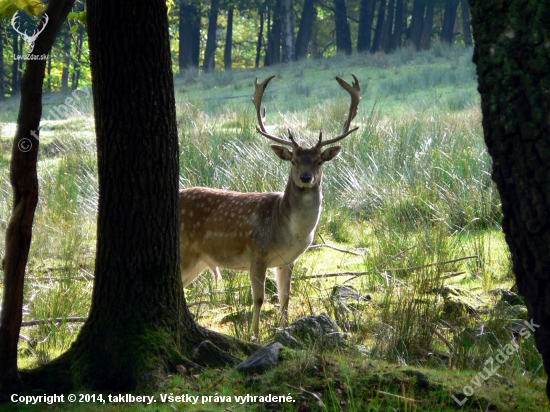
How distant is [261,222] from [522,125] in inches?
162

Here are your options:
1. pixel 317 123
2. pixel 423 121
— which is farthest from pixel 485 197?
pixel 317 123

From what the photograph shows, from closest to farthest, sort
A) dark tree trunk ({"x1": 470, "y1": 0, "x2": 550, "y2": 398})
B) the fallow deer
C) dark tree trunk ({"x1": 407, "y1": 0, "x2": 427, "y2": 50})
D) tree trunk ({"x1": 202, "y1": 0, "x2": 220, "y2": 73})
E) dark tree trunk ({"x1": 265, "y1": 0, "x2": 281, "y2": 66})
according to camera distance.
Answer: dark tree trunk ({"x1": 470, "y1": 0, "x2": 550, "y2": 398})
the fallow deer
tree trunk ({"x1": 202, "y1": 0, "x2": 220, "y2": 73})
dark tree trunk ({"x1": 407, "y1": 0, "x2": 427, "y2": 50})
dark tree trunk ({"x1": 265, "y1": 0, "x2": 281, "y2": 66})

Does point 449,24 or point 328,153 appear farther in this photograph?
point 449,24

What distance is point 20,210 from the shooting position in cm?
395

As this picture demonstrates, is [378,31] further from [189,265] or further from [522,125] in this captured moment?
[522,125]

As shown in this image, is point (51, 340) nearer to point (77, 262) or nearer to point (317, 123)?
point (77, 262)

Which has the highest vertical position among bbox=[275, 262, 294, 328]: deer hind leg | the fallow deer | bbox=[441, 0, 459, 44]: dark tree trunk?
bbox=[441, 0, 459, 44]: dark tree trunk

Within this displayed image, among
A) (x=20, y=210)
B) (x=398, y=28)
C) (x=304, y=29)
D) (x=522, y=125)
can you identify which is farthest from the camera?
(x=304, y=29)

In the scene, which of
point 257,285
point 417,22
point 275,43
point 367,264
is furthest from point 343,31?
point 257,285

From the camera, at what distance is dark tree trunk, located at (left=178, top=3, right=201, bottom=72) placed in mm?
40281

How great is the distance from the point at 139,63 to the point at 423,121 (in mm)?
9455

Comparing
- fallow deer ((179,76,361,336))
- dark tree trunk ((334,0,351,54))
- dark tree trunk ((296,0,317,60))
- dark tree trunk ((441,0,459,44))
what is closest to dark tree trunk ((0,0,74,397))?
fallow deer ((179,76,361,336))

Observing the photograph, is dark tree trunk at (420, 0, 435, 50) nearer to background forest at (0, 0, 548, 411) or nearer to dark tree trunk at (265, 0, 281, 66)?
dark tree trunk at (265, 0, 281, 66)

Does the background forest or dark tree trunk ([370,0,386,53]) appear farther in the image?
dark tree trunk ([370,0,386,53])
